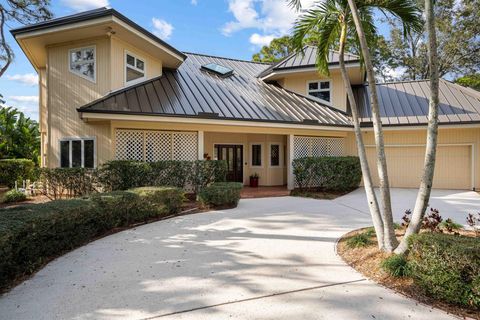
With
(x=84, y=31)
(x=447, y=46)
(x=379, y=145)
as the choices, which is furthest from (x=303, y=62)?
(x=447, y=46)

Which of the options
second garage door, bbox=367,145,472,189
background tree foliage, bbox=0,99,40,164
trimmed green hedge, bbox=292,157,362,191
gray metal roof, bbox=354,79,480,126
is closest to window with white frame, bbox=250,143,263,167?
trimmed green hedge, bbox=292,157,362,191

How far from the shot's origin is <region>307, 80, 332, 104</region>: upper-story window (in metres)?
15.8

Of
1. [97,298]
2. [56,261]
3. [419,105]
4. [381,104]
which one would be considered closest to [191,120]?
[56,261]

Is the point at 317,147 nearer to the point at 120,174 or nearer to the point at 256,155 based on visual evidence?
the point at 256,155

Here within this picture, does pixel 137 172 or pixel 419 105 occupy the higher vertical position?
pixel 419 105

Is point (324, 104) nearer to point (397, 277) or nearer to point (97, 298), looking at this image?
point (397, 277)

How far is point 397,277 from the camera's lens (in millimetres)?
4086

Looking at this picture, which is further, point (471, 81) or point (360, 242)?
point (471, 81)

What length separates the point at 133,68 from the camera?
12.2m

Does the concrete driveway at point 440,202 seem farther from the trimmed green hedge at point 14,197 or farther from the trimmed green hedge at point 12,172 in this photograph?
the trimmed green hedge at point 12,172

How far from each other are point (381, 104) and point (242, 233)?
41.4 ft

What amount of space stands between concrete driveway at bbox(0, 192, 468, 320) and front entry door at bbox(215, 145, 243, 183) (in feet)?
28.9

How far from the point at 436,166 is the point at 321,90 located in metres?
6.94

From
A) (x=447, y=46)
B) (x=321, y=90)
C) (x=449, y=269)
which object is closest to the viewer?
(x=449, y=269)
